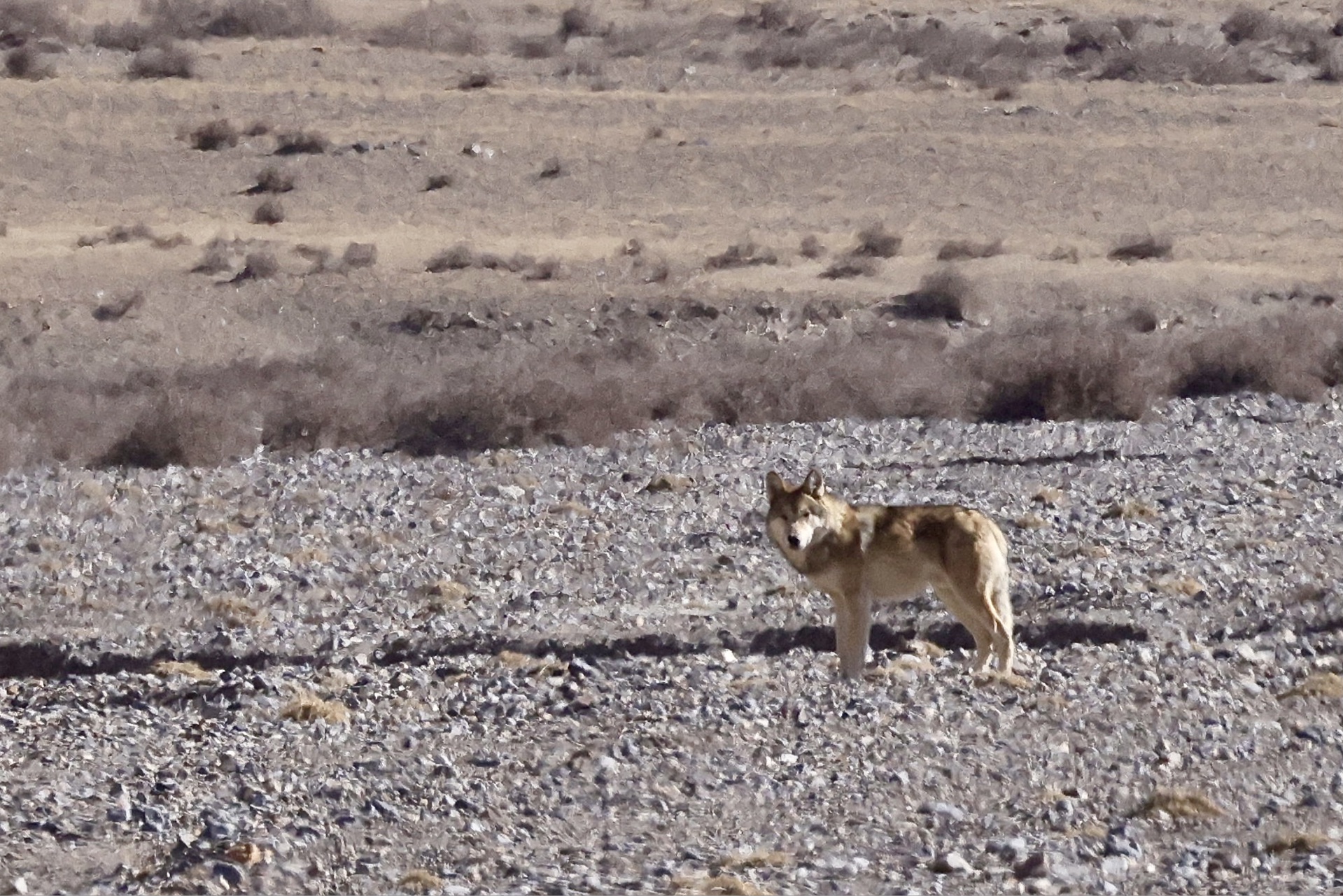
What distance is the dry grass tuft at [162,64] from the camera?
39.6 metres

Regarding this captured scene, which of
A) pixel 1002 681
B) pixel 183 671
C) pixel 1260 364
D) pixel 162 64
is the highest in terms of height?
pixel 1002 681

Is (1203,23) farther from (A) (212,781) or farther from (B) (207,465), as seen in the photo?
(A) (212,781)

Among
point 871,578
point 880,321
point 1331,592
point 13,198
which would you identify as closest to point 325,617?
point 871,578

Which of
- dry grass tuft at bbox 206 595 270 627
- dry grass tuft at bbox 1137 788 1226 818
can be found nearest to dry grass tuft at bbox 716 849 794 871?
dry grass tuft at bbox 1137 788 1226 818

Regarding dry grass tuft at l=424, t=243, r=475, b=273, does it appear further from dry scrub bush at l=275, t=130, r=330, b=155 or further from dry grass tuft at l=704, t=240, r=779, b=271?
dry scrub bush at l=275, t=130, r=330, b=155

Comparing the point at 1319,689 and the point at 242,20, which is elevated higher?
the point at 1319,689

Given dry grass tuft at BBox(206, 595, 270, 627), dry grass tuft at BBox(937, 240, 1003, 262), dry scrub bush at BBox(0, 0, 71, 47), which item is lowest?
dry grass tuft at BBox(937, 240, 1003, 262)

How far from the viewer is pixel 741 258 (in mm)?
31938

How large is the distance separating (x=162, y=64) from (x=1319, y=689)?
107 ft

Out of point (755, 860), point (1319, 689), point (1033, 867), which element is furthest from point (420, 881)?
point (1319, 689)

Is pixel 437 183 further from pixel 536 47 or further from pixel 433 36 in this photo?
pixel 536 47

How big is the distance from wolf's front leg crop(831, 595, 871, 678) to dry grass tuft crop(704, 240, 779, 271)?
21320mm

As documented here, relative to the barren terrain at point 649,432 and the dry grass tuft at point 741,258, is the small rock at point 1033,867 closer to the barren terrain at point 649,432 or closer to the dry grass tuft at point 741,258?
the barren terrain at point 649,432

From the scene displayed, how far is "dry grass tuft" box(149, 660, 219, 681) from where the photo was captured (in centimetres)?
1088
